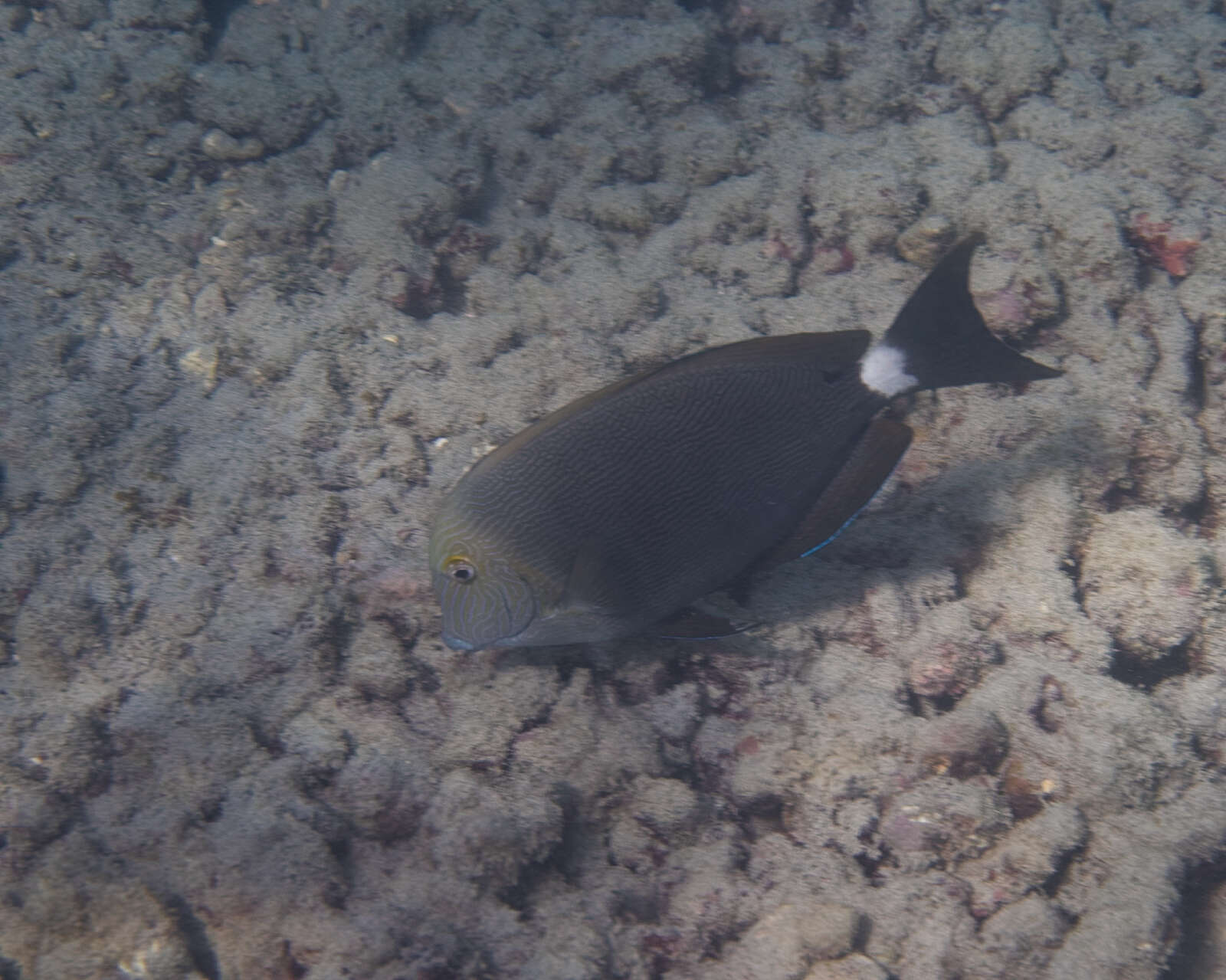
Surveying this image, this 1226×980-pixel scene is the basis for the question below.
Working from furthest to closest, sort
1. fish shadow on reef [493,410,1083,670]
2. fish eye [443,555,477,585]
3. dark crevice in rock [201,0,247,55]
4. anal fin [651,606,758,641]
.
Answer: dark crevice in rock [201,0,247,55]
fish shadow on reef [493,410,1083,670]
anal fin [651,606,758,641]
fish eye [443,555,477,585]

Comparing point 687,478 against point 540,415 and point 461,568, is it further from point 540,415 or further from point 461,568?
point 540,415

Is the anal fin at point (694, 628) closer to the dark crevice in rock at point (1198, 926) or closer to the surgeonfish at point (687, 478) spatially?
the surgeonfish at point (687, 478)

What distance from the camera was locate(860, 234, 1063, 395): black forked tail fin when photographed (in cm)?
234

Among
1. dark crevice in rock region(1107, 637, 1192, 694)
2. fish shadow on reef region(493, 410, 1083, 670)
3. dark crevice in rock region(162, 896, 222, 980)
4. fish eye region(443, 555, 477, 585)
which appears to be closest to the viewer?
fish eye region(443, 555, 477, 585)

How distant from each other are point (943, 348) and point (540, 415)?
1740mm

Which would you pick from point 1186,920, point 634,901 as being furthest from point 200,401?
point 1186,920

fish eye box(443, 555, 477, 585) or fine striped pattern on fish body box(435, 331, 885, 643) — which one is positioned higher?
fine striped pattern on fish body box(435, 331, 885, 643)

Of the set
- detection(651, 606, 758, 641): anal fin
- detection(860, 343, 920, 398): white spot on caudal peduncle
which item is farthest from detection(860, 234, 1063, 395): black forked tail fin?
detection(651, 606, 758, 641): anal fin

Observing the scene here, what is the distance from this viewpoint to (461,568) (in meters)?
2.16

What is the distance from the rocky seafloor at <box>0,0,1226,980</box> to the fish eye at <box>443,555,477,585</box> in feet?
2.14

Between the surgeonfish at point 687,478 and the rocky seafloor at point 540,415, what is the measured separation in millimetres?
555

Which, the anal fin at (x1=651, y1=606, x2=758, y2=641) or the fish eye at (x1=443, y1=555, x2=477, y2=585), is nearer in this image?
the fish eye at (x1=443, y1=555, x2=477, y2=585)

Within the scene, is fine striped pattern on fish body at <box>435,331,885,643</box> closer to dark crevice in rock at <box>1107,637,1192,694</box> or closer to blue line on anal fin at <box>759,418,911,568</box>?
blue line on anal fin at <box>759,418,911,568</box>

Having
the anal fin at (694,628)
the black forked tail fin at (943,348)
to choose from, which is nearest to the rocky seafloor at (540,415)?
the anal fin at (694,628)
